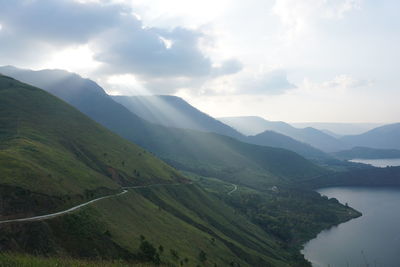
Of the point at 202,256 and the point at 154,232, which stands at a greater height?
the point at 154,232

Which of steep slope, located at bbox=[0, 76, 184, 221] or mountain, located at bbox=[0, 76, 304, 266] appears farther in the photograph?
steep slope, located at bbox=[0, 76, 184, 221]

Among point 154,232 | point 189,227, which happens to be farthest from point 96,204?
point 189,227

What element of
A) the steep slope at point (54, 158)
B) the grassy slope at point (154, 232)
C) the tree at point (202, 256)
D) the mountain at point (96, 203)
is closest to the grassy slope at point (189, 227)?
the grassy slope at point (154, 232)

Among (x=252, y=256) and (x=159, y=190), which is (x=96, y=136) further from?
(x=252, y=256)

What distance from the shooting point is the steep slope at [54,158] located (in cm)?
7412

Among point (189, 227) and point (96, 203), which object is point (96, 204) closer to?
point (96, 203)

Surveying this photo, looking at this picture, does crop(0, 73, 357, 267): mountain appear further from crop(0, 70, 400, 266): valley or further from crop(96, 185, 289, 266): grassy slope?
crop(96, 185, 289, 266): grassy slope

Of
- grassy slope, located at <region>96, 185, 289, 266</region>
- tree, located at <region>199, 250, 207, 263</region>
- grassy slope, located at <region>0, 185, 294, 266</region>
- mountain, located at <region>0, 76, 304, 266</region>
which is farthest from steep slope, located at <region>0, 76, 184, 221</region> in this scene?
tree, located at <region>199, 250, 207, 263</region>

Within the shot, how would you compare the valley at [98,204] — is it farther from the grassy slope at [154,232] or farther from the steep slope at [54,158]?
the steep slope at [54,158]

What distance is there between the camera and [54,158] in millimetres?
105938

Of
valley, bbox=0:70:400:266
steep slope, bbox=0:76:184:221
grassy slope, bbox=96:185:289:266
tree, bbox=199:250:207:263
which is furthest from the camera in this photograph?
tree, bbox=199:250:207:263

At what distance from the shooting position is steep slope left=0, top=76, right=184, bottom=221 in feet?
243

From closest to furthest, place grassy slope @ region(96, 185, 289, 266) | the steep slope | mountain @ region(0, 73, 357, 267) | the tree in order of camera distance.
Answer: mountain @ region(0, 73, 357, 267), the steep slope, grassy slope @ region(96, 185, 289, 266), the tree

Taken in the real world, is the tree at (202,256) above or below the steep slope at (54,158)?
below
